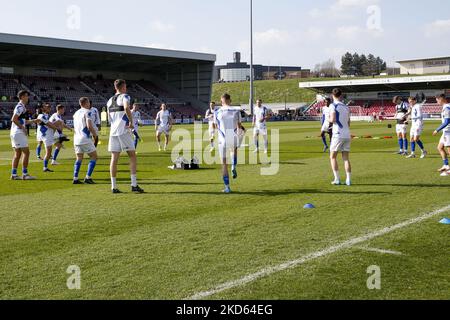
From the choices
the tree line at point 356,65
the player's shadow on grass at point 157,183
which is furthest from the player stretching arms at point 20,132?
the tree line at point 356,65

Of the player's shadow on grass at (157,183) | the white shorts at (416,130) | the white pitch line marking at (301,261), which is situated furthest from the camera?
the white shorts at (416,130)

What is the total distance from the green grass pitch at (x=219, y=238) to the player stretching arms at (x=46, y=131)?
3418mm

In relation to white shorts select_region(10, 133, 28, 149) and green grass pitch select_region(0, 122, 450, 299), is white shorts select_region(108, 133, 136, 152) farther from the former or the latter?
white shorts select_region(10, 133, 28, 149)

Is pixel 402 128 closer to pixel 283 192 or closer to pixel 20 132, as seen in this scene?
pixel 283 192

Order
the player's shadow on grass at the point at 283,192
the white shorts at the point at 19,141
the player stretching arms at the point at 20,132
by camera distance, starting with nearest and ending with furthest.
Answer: the player's shadow on grass at the point at 283,192, the player stretching arms at the point at 20,132, the white shorts at the point at 19,141

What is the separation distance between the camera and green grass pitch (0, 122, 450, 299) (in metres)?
5.19

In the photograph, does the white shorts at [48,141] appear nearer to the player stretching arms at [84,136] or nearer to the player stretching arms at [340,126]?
the player stretching arms at [84,136]

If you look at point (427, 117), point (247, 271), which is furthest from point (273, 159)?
point (427, 117)

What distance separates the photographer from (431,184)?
11555 millimetres

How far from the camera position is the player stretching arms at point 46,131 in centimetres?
1588

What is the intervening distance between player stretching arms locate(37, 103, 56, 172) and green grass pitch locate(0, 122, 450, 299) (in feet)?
11.2

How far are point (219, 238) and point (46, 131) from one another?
11408mm

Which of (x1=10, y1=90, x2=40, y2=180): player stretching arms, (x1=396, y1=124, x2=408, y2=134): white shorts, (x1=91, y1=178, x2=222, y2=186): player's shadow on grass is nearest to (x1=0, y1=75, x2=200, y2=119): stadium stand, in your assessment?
(x1=10, y1=90, x2=40, y2=180): player stretching arms

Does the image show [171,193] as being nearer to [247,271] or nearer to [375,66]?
[247,271]
